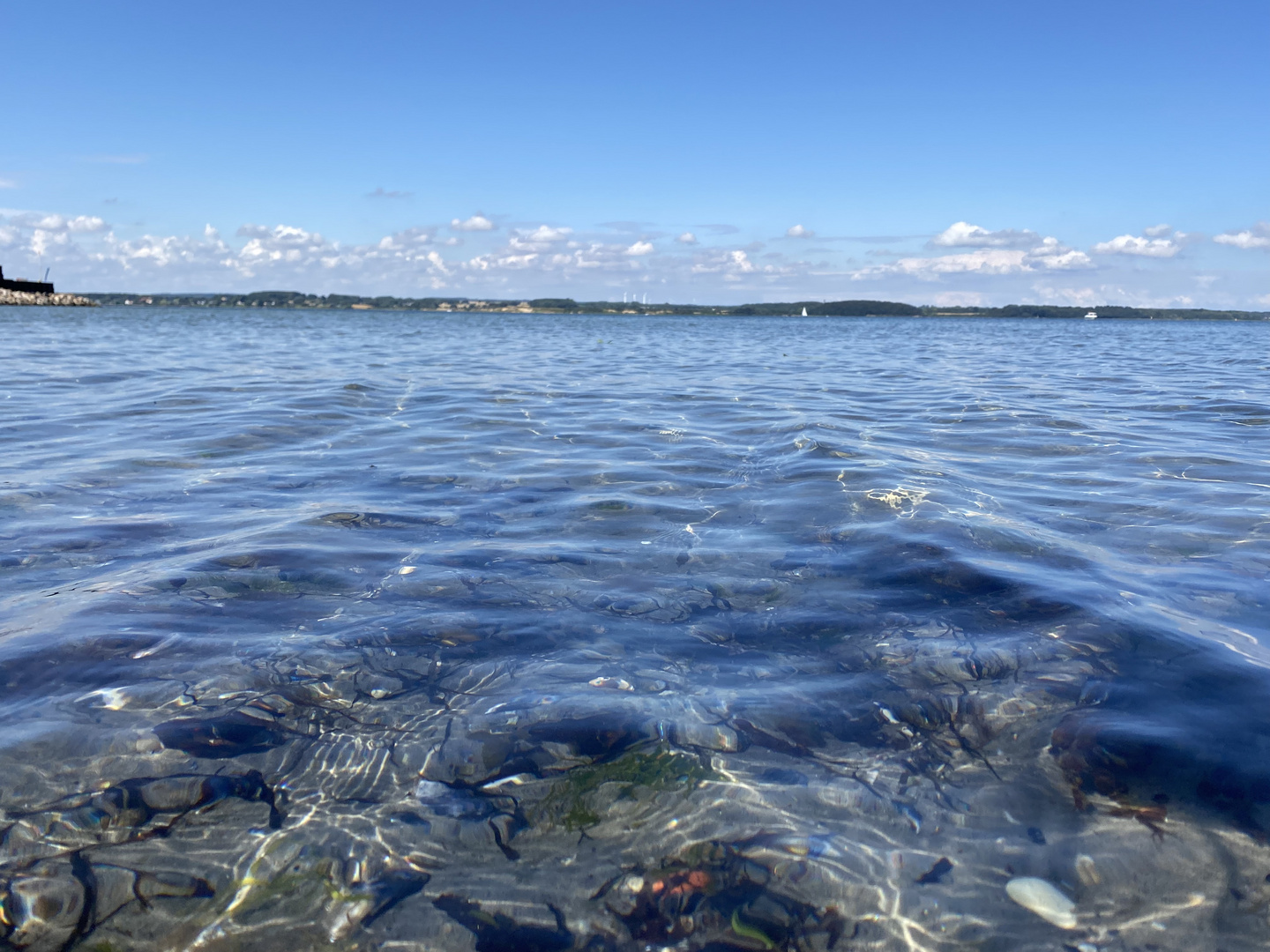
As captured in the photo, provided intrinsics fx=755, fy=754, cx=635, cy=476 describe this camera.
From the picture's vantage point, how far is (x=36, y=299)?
94125 millimetres

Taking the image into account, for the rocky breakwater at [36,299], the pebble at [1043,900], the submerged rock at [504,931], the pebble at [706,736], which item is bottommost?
the submerged rock at [504,931]

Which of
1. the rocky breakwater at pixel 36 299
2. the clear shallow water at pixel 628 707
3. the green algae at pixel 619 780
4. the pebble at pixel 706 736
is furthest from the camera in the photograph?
the rocky breakwater at pixel 36 299

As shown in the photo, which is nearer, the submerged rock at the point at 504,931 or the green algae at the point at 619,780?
the submerged rock at the point at 504,931

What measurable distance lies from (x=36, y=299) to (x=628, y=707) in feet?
392

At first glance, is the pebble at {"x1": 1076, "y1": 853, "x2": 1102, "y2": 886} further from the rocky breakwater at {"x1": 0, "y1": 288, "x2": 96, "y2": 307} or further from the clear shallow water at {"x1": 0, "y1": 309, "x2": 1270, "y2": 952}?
the rocky breakwater at {"x1": 0, "y1": 288, "x2": 96, "y2": 307}

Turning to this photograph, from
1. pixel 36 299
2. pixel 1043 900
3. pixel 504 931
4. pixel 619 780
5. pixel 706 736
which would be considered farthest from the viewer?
pixel 36 299

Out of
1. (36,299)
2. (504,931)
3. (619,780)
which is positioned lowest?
(504,931)

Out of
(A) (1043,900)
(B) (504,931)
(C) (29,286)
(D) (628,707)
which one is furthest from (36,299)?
(A) (1043,900)

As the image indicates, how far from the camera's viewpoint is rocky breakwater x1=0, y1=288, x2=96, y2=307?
89625 millimetres

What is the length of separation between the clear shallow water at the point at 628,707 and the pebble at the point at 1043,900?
0.10ft

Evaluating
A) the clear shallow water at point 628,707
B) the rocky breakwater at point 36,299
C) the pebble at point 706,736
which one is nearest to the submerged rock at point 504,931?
the clear shallow water at point 628,707

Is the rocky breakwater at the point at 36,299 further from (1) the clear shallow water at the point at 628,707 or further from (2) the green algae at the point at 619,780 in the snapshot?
(2) the green algae at the point at 619,780

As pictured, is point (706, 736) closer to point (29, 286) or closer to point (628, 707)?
point (628, 707)

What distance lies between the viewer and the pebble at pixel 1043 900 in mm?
2619
